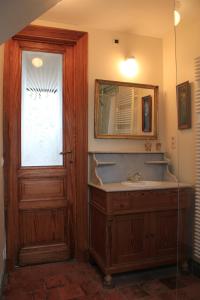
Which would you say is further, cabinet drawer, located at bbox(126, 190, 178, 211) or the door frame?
the door frame

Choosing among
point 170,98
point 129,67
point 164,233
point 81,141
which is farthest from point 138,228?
point 129,67

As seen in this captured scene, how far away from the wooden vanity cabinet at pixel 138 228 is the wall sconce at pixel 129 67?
4.45 feet

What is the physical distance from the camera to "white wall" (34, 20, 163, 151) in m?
2.77

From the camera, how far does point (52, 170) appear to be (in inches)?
108

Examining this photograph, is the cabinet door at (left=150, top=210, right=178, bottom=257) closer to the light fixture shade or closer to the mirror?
the mirror

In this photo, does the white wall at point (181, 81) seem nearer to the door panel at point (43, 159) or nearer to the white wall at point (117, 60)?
the white wall at point (117, 60)

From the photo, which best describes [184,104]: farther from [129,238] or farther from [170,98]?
[129,238]

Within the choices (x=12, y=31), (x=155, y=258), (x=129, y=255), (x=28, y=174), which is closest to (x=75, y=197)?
(x=28, y=174)

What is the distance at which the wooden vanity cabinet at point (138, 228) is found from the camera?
2252 mm

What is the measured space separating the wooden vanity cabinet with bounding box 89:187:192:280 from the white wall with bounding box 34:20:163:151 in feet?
2.18

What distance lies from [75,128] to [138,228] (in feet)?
3.95

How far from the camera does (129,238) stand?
2.31 metres

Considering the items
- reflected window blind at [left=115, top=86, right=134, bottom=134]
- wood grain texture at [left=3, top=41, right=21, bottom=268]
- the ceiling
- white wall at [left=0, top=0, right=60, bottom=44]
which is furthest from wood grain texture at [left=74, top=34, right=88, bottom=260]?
white wall at [left=0, top=0, right=60, bottom=44]

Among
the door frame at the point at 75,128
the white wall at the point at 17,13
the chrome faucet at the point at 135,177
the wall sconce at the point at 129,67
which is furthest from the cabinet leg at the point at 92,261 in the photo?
the white wall at the point at 17,13
